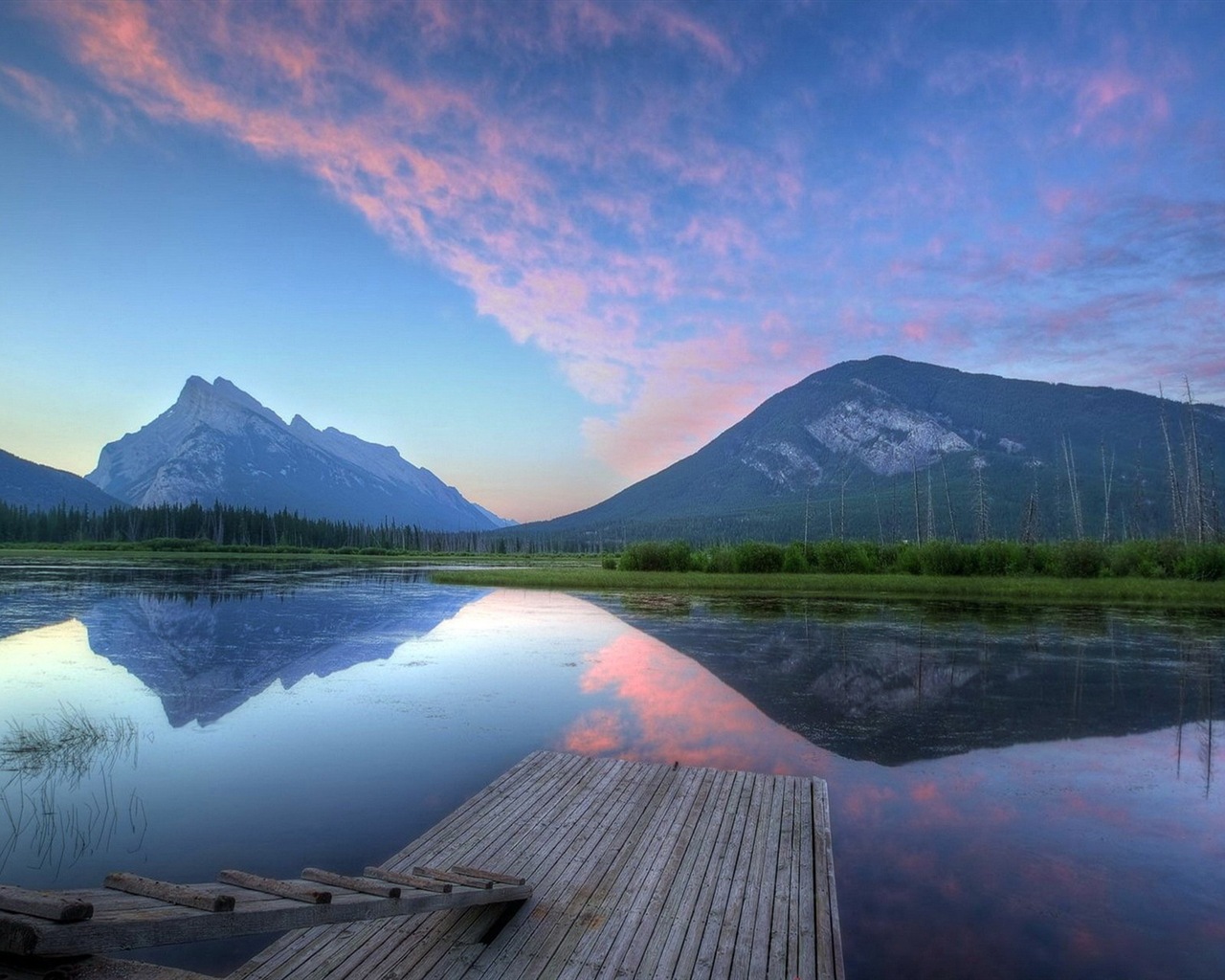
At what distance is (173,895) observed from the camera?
4.20 m

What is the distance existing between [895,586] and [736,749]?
1908 inches

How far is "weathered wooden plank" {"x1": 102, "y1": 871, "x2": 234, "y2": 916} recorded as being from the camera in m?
4.22

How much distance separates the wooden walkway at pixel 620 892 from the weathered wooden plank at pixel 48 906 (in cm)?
430

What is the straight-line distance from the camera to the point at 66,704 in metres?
19.1

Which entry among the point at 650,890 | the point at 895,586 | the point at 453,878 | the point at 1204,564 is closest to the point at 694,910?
the point at 650,890

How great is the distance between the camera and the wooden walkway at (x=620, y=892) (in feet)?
24.0

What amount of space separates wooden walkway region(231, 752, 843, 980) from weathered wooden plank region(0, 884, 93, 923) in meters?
4.30

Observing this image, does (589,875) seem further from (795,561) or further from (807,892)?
(795,561)

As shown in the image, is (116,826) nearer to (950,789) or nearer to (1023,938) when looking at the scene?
(1023,938)

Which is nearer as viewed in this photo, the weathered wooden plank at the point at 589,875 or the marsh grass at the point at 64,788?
the weathered wooden plank at the point at 589,875

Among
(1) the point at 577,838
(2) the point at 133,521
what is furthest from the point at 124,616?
(2) the point at 133,521

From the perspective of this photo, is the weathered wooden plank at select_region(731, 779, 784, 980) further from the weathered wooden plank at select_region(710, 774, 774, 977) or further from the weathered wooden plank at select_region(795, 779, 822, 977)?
the weathered wooden plank at select_region(795, 779, 822, 977)

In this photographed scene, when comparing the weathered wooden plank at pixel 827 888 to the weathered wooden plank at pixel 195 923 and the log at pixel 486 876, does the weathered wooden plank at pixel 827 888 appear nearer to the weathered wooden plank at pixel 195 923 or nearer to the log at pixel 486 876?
the log at pixel 486 876

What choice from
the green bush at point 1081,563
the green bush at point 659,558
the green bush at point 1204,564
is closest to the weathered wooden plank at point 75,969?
the green bush at point 1204,564
